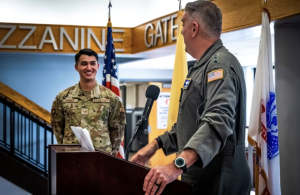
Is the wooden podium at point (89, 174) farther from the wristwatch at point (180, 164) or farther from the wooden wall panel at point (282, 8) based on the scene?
the wooden wall panel at point (282, 8)

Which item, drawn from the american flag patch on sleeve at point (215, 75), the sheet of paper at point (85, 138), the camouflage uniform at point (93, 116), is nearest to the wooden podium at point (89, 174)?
the sheet of paper at point (85, 138)

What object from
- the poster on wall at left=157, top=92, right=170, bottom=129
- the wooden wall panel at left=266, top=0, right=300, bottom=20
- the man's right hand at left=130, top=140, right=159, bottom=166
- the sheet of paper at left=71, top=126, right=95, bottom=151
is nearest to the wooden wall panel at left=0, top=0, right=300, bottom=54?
the wooden wall panel at left=266, top=0, right=300, bottom=20

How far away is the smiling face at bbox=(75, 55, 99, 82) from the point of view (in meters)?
3.28

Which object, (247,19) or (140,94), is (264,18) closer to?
(247,19)

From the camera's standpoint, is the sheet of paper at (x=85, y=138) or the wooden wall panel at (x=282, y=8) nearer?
the sheet of paper at (x=85, y=138)

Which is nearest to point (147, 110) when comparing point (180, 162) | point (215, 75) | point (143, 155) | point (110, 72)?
point (143, 155)

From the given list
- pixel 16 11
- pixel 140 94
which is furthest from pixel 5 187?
pixel 140 94

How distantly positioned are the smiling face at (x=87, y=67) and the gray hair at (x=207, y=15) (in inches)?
75.7

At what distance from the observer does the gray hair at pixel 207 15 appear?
4.83ft

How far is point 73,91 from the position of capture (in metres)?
3.31

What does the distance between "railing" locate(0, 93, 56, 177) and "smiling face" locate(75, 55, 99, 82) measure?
2180 mm

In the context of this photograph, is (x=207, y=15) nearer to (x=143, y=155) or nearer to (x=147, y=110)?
(x=143, y=155)

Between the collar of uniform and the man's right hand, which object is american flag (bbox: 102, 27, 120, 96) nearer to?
the man's right hand

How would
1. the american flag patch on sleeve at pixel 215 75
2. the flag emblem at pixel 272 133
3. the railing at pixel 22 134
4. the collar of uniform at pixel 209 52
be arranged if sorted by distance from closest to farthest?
the american flag patch on sleeve at pixel 215 75 < the collar of uniform at pixel 209 52 < the flag emblem at pixel 272 133 < the railing at pixel 22 134
